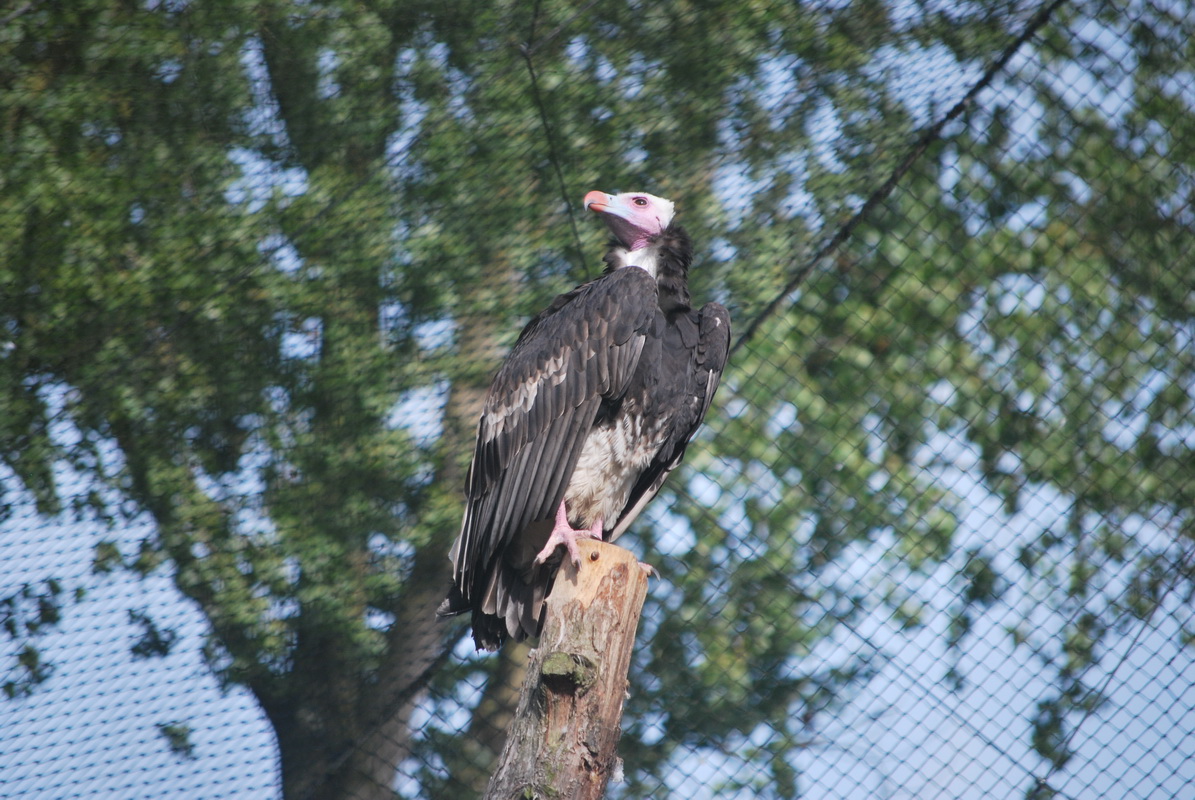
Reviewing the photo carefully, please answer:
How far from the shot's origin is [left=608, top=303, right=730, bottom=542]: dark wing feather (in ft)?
10.5

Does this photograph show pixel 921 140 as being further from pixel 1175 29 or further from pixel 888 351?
pixel 888 351

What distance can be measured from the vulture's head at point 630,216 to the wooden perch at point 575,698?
1.50 metres

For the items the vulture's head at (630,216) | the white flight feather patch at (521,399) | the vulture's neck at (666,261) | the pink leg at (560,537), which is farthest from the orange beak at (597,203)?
the pink leg at (560,537)

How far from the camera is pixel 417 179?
15.1ft

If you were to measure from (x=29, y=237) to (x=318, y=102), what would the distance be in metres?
1.62

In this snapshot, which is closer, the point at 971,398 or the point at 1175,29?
the point at 1175,29

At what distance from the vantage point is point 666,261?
11.1 feet

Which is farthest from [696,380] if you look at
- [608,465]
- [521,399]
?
[521,399]

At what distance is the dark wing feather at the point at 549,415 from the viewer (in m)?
2.98

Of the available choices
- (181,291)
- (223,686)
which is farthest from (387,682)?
(181,291)

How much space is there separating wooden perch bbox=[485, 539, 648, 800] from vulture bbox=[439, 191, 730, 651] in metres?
0.37

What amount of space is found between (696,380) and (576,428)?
46cm

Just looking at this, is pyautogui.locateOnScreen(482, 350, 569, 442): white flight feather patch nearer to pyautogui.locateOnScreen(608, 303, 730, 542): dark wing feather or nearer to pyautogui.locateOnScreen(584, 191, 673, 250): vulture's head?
pyautogui.locateOnScreen(608, 303, 730, 542): dark wing feather

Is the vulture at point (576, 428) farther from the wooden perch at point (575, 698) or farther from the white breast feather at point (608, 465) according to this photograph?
the wooden perch at point (575, 698)
